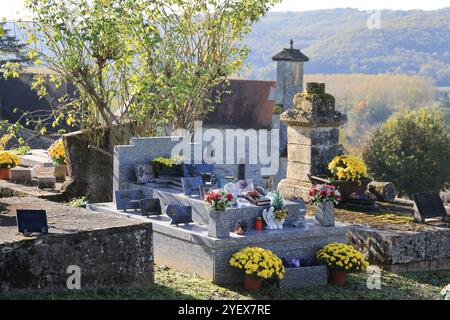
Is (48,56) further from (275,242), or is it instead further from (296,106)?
(275,242)

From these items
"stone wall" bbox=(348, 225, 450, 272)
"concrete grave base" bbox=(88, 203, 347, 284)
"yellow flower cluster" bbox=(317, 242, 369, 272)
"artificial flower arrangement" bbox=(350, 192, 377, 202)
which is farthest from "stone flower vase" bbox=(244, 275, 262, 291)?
"artificial flower arrangement" bbox=(350, 192, 377, 202)

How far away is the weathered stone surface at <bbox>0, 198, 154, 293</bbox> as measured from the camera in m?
10.8

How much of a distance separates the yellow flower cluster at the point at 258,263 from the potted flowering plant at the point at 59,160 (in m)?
9.49

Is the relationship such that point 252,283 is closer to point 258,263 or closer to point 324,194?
point 258,263

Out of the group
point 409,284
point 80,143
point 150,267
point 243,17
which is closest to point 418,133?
point 243,17

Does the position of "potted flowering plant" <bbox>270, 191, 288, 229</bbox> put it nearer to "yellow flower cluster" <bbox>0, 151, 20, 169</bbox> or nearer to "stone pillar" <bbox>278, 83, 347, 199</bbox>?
"stone pillar" <bbox>278, 83, 347, 199</bbox>

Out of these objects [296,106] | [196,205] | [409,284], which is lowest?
[409,284]

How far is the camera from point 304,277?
13.7 metres

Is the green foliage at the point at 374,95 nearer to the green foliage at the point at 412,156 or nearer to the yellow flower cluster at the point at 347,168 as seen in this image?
the green foliage at the point at 412,156

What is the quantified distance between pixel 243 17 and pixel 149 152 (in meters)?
6.73

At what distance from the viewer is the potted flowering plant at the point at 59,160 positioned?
855 inches

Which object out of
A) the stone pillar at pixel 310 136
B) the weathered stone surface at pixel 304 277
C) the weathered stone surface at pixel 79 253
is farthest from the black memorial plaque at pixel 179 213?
the stone pillar at pixel 310 136

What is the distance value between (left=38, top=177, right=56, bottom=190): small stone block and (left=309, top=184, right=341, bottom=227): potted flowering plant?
7.83 m
